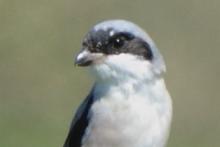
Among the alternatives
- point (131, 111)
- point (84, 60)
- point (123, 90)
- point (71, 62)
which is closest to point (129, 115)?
point (131, 111)

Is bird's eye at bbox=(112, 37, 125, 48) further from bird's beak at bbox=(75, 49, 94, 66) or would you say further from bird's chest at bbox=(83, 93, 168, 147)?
bird's chest at bbox=(83, 93, 168, 147)

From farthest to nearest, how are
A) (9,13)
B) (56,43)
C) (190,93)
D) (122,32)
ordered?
(9,13), (56,43), (190,93), (122,32)

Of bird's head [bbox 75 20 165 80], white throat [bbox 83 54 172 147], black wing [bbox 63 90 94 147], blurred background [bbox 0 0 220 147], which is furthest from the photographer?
blurred background [bbox 0 0 220 147]

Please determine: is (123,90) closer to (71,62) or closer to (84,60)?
(84,60)

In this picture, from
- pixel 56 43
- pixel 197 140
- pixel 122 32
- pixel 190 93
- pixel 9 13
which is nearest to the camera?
pixel 122 32

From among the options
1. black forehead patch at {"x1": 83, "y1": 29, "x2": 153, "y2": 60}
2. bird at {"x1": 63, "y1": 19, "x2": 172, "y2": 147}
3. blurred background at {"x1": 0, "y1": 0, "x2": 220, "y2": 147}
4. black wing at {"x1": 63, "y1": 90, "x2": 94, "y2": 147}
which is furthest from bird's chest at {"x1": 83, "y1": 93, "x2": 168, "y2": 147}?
blurred background at {"x1": 0, "y1": 0, "x2": 220, "y2": 147}

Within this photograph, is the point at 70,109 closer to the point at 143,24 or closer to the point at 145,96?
the point at 143,24

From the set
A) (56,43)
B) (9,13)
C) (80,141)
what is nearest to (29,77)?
(56,43)

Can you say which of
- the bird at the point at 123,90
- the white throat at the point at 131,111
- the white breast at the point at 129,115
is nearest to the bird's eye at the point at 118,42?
the bird at the point at 123,90
